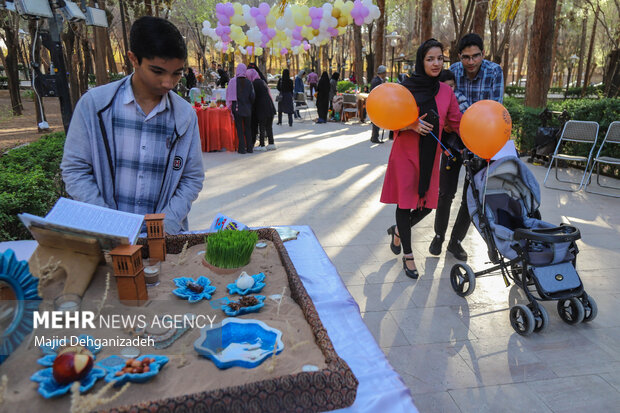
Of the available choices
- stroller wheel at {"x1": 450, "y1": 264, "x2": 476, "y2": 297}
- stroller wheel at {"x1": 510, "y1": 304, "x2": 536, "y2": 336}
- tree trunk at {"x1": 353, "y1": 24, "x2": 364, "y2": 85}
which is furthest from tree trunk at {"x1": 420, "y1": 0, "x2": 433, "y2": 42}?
stroller wheel at {"x1": 510, "y1": 304, "x2": 536, "y2": 336}

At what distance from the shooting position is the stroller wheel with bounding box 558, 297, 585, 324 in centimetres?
290

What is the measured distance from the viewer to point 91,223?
1.47 meters

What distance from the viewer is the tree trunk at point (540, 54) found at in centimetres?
895

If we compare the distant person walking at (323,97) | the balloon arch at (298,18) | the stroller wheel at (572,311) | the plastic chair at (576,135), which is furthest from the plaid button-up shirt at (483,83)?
the balloon arch at (298,18)

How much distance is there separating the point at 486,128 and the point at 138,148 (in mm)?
2272

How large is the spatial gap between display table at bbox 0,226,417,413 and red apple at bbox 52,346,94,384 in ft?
2.34

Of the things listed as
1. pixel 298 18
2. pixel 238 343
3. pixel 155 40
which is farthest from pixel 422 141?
pixel 298 18

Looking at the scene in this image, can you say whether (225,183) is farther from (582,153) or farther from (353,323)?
(582,153)

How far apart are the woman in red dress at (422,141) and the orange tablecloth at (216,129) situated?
692cm

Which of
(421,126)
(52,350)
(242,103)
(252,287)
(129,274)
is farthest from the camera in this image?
(242,103)

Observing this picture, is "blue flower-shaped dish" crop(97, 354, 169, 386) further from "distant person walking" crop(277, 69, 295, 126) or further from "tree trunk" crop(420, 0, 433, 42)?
"tree trunk" crop(420, 0, 433, 42)

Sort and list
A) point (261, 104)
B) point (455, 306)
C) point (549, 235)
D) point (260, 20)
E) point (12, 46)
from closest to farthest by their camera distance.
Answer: point (549, 235), point (455, 306), point (261, 104), point (12, 46), point (260, 20)

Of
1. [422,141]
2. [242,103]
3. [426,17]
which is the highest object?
[426,17]

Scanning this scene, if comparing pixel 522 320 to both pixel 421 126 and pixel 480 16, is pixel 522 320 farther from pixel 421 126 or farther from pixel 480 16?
pixel 480 16
